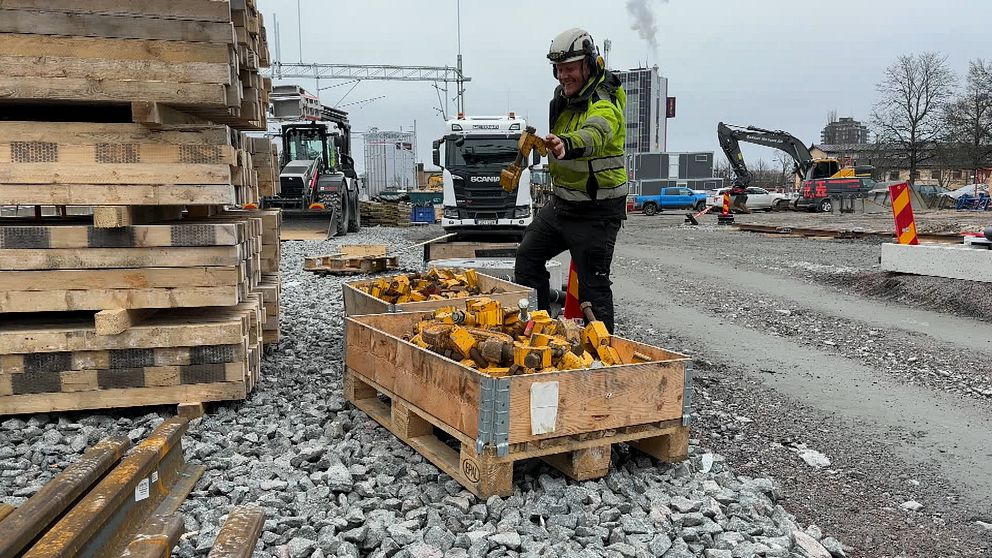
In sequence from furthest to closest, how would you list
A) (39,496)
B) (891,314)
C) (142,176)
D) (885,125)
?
1. (885,125)
2. (891,314)
3. (142,176)
4. (39,496)

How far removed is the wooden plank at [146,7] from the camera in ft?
14.4

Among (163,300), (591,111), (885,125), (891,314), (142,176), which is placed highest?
(885,125)

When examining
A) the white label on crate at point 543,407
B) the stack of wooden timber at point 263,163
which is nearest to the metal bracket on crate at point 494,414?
the white label on crate at point 543,407

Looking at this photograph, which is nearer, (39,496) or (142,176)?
(39,496)

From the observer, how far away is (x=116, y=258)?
4.57 m

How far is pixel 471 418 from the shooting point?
3512 millimetres

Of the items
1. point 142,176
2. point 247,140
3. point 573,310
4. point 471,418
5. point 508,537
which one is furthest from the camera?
point 247,140

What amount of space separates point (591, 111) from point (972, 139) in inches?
1974

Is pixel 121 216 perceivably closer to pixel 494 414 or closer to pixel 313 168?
pixel 494 414

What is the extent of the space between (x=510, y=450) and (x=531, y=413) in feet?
0.62

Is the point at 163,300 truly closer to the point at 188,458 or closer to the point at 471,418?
the point at 188,458

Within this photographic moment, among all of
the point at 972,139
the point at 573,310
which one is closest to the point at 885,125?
the point at 972,139

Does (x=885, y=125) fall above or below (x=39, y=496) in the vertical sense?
above

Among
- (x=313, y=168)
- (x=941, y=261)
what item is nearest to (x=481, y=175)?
(x=313, y=168)
